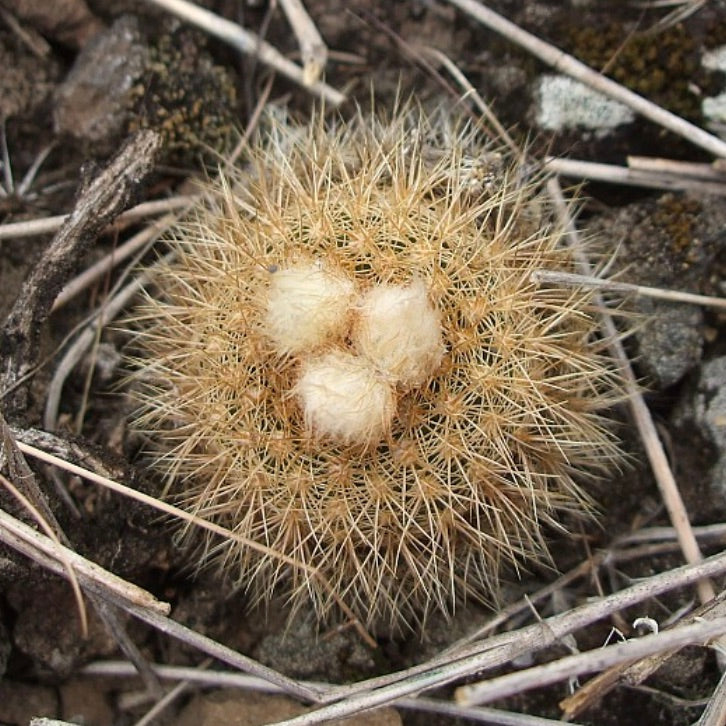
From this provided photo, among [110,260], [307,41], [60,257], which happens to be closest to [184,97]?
[307,41]

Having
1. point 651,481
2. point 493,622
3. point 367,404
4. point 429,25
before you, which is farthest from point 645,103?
point 493,622

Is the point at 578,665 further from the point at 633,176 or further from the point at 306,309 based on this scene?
the point at 633,176

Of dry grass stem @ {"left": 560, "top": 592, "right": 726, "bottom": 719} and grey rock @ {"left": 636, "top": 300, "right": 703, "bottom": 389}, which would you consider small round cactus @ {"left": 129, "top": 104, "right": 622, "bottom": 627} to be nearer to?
grey rock @ {"left": 636, "top": 300, "right": 703, "bottom": 389}

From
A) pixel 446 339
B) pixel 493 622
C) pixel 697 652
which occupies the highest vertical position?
pixel 446 339

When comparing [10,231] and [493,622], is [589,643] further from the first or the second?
[10,231]

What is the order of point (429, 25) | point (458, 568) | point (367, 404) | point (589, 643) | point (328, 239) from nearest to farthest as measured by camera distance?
point (367, 404) → point (328, 239) → point (458, 568) → point (589, 643) → point (429, 25)

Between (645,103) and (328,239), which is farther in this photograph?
(645,103)

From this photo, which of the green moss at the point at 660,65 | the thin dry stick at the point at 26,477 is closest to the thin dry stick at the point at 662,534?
the green moss at the point at 660,65

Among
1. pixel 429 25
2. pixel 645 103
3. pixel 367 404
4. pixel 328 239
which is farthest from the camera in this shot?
pixel 429 25
